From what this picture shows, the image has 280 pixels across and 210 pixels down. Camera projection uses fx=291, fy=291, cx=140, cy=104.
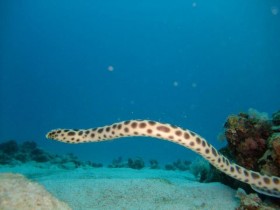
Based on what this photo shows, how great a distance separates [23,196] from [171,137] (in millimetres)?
2437

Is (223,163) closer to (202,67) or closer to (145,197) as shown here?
(145,197)

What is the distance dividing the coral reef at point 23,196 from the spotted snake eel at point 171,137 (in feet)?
5.33

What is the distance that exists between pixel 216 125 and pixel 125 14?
7605cm

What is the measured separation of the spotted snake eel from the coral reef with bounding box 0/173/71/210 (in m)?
1.63

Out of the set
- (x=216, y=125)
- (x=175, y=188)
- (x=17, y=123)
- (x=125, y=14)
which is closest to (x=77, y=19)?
(x=125, y=14)

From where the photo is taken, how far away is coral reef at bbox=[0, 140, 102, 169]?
16984 mm

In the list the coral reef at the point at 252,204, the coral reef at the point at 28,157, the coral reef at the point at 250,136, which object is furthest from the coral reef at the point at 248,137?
the coral reef at the point at 28,157

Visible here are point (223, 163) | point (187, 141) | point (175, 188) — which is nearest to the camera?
point (187, 141)

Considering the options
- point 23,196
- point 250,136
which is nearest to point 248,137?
point 250,136

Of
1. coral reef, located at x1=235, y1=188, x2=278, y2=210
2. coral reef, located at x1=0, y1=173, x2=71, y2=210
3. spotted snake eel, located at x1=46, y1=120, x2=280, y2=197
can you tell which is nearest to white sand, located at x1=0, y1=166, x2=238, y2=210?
coral reef, located at x1=235, y1=188, x2=278, y2=210

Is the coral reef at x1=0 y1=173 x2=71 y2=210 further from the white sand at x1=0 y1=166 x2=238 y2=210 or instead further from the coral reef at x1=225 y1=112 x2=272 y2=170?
the coral reef at x1=225 y1=112 x2=272 y2=170

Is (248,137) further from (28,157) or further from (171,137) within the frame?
(28,157)

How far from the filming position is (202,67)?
172 metres

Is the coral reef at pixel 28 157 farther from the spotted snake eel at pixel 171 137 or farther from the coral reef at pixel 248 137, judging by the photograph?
the spotted snake eel at pixel 171 137
